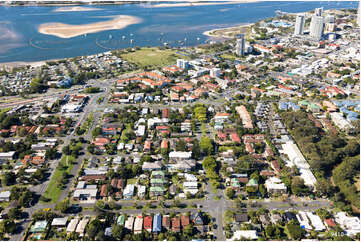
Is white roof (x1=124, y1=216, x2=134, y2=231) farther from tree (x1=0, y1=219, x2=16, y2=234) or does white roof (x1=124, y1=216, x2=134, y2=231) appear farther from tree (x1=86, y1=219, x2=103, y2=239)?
tree (x1=0, y1=219, x2=16, y2=234)

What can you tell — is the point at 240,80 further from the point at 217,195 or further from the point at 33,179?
the point at 33,179

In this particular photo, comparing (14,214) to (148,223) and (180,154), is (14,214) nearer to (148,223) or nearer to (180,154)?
Answer: (148,223)

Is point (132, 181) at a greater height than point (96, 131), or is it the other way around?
point (96, 131)

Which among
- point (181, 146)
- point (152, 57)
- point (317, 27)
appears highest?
point (317, 27)

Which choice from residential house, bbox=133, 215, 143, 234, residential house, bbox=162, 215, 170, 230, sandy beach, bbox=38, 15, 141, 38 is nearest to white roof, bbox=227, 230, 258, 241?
residential house, bbox=162, 215, 170, 230

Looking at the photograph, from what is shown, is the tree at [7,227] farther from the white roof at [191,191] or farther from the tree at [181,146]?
the tree at [181,146]

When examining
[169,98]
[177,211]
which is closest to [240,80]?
[169,98]

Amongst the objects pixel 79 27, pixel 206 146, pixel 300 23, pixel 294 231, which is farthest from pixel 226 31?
pixel 294 231
